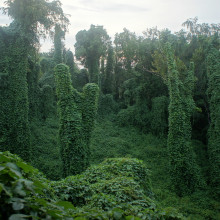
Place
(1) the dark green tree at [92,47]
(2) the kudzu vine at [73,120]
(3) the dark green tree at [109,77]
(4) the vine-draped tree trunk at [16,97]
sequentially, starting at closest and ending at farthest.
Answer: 1. (2) the kudzu vine at [73,120]
2. (4) the vine-draped tree trunk at [16,97]
3. (1) the dark green tree at [92,47]
4. (3) the dark green tree at [109,77]

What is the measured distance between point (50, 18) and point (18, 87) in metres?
4.22

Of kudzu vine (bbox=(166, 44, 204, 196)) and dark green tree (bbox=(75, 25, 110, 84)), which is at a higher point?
dark green tree (bbox=(75, 25, 110, 84))

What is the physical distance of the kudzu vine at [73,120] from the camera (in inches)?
342

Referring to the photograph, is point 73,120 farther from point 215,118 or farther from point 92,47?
point 92,47

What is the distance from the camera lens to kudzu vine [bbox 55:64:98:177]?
8695 mm

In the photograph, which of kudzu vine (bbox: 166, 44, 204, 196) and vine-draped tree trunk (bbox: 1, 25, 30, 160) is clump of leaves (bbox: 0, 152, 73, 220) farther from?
kudzu vine (bbox: 166, 44, 204, 196)

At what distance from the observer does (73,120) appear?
8.82 m

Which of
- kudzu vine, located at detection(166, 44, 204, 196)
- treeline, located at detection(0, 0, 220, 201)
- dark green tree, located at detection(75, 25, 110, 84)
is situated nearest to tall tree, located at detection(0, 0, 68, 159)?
treeline, located at detection(0, 0, 220, 201)

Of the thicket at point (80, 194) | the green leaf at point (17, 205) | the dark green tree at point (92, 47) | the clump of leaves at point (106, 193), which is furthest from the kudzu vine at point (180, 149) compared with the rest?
the green leaf at point (17, 205)

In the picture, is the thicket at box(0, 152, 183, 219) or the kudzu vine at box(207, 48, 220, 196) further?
the kudzu vine at box(207, 48, 220, 196)

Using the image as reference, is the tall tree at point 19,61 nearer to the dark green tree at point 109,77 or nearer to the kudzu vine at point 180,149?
the kudzu vine at point 180,149

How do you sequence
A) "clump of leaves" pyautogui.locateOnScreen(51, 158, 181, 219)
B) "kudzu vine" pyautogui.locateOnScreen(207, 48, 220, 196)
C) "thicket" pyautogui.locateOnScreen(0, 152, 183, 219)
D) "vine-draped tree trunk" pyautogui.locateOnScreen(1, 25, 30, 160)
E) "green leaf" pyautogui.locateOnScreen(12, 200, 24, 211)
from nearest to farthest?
"green leaf" pyautogui.locateOnScreen(12, 200, 24, 211) < "thicket" pyautogui.locateOnScreen(0, 152, 183, 219) < "clump of leaves" pyautogui.locateOnScreen(51, 158, 181, 219) < "vine-draped tree trunk" pyautogui.locateOnScreen(1, 25, 30, 160) < "kudzu vine" pyautogui.locateOnScreen(207, 48, 220, 196)

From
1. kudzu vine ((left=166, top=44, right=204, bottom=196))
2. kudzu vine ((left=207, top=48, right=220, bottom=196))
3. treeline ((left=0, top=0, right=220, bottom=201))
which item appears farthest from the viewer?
kudzu vine ((left=207, top=48, right=220, bottom=196))

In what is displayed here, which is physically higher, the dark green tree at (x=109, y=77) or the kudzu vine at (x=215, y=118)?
the dark green tree at (x=109, y=77)
